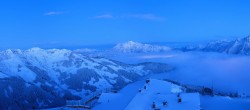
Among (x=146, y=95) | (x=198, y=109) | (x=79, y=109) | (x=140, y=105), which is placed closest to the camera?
(x=198, y=109)

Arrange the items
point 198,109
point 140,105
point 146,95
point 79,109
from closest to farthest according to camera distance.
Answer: point 198,109 → point 140,105 → point 146,95 → point 79,109

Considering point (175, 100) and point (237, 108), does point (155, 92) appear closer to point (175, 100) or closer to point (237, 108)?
point (175, 100)

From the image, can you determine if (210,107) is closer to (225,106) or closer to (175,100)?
(225,106)

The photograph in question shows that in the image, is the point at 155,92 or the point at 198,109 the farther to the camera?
the point at 155,92

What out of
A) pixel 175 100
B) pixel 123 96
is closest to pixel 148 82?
pixel 123 96

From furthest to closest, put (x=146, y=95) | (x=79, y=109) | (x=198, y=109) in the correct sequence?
(x=79, y=109) < (x=146, y=95) < (x=198, y=109)

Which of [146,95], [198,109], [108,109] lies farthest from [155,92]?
[198,109]

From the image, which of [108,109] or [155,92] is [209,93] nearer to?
[155,92]

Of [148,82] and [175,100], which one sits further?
[148,82]

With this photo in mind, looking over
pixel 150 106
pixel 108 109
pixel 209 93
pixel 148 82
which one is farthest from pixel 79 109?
pixel 209 93
